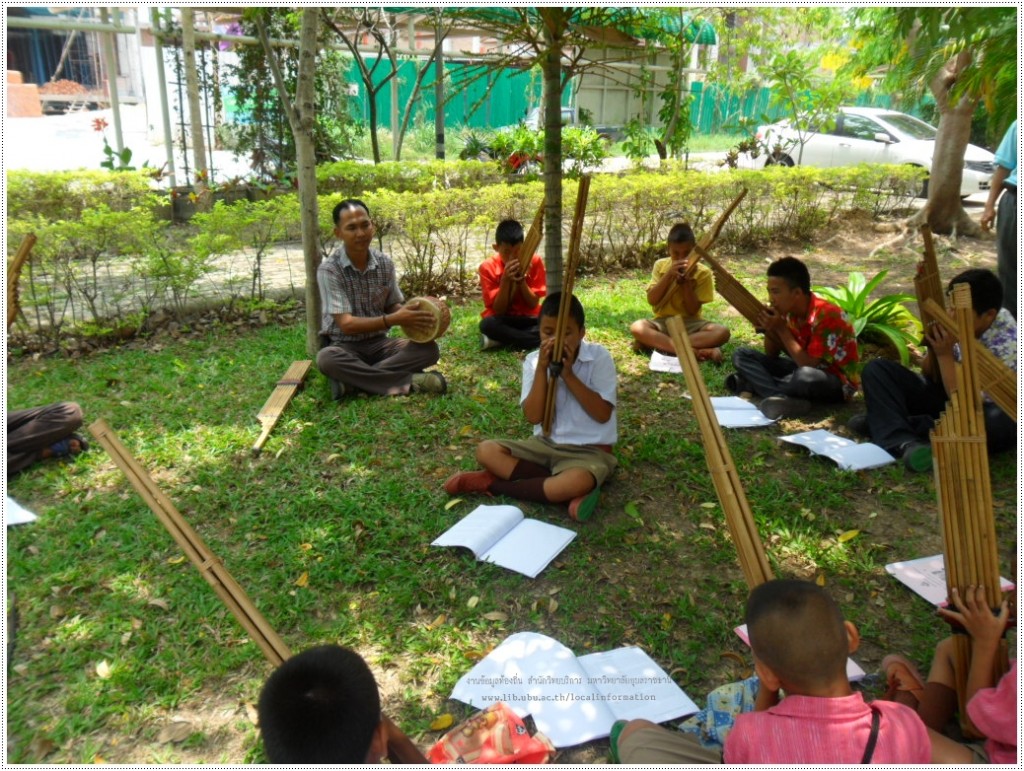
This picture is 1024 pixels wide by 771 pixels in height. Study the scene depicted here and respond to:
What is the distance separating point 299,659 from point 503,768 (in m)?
0.62

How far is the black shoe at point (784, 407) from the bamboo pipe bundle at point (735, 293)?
547mm

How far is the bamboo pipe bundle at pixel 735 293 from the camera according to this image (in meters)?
4.65

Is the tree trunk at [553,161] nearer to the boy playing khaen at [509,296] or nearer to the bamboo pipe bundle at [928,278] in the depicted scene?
the boy playing khaen at [509,296]

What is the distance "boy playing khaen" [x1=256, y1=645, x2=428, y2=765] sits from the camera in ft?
5.21

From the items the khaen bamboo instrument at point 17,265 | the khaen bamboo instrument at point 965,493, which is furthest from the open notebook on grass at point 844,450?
the khaen bamboo instrument at point 17,265

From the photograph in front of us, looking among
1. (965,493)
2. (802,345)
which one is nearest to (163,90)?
(802,345)

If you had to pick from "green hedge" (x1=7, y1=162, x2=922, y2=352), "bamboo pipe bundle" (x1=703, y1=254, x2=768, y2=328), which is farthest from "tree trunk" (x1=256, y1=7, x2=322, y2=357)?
"bamboo pipe bundle" (x1=703, y1=254, x2=768, y2=328)

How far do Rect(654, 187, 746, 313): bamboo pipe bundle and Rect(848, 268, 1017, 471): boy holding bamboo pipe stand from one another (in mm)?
1177

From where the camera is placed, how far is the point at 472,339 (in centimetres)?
604

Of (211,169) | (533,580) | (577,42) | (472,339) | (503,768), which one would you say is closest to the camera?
(503,768)

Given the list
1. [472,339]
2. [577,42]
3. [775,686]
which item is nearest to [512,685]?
[775,686]

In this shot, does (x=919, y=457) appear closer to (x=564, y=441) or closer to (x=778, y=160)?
(x=564, y=441)

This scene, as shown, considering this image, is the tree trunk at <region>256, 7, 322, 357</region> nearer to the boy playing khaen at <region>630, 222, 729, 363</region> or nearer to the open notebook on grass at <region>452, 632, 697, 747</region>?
the boy playing khaen at <region>630, 222, 729, 363</region>

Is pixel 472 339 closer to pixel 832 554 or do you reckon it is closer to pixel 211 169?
pixel 832 554
